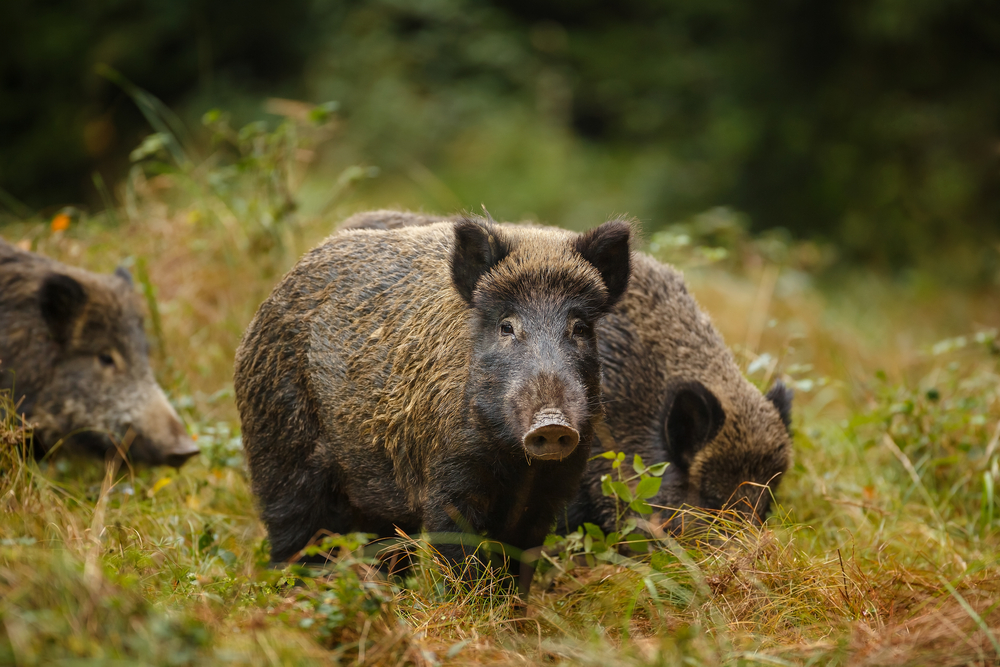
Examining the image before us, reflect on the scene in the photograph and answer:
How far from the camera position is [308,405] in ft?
12.3

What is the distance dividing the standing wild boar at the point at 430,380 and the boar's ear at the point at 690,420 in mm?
863

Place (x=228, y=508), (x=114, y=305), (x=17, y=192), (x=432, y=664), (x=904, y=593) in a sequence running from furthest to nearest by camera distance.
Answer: (x=17, y=192), (x=114, y=305), (x=228, y=508), (x=904, y=593), (x=432, y=664)

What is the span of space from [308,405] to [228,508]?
1.08 metres

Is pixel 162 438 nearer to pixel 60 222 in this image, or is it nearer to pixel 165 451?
pixel 165 451

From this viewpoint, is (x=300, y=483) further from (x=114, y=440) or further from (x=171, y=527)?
(x=114, y=440)

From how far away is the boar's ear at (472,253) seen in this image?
10.9 feet

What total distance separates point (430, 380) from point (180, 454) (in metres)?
1.91

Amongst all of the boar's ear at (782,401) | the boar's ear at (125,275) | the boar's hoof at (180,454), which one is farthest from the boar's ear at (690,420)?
the boar's ear at (125,275)

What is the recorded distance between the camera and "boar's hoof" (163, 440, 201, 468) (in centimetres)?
467

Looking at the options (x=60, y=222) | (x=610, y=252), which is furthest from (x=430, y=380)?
(x=60, y=222)

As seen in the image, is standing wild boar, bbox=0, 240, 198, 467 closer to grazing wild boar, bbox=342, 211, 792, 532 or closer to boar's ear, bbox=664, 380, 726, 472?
grazing wild boar, bbox=342, 211, 792, 532

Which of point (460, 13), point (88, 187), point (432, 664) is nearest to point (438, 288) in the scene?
point (432, 664)

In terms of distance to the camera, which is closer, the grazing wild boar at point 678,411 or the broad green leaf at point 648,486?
the broad green leaf at point 648,486

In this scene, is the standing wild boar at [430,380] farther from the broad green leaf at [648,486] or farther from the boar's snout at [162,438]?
the boar's snout at [162,438]
